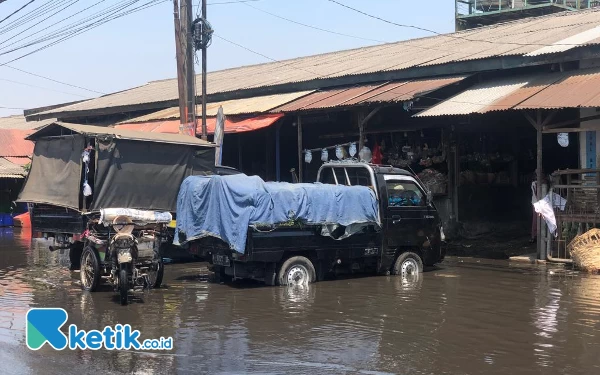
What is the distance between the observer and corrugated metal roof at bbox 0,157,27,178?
100 ft

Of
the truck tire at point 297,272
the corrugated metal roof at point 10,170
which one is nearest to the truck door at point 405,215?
the truck tire at point 297,272

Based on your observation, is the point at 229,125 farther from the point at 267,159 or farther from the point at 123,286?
the point at 123,286

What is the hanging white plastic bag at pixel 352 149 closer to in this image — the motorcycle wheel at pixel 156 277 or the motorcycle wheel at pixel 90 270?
the motorcycle wheel at pixel 156 277

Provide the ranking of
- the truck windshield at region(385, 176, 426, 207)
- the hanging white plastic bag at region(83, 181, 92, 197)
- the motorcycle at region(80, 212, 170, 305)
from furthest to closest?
the truck windshield at region(385, 176, 426, 207), the hanging white plastic bag at region(83, 181, 92, 197), the motorcycle at region(80, 212, 170, 305)

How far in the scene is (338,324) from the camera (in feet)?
29.4

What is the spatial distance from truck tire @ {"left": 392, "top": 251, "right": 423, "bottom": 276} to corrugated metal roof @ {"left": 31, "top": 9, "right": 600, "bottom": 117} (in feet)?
20.2

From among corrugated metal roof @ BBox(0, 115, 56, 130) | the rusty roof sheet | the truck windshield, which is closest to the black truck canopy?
the truck windshield

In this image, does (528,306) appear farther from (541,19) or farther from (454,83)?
(541,19)

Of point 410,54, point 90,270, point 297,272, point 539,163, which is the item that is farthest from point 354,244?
point 410,54

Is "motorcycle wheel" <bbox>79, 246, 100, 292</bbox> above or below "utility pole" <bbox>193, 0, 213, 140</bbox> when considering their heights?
below

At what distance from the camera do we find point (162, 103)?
26953 mm

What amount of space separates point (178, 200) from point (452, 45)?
12.5 m

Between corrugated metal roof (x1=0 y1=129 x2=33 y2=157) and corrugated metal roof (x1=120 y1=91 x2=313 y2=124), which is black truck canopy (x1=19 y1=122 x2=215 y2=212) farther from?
corrugated metal roof (x1=0 y1=129 x2=33 y2=157)

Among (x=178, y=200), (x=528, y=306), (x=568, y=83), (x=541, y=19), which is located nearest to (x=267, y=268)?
(x=178, y=200)
